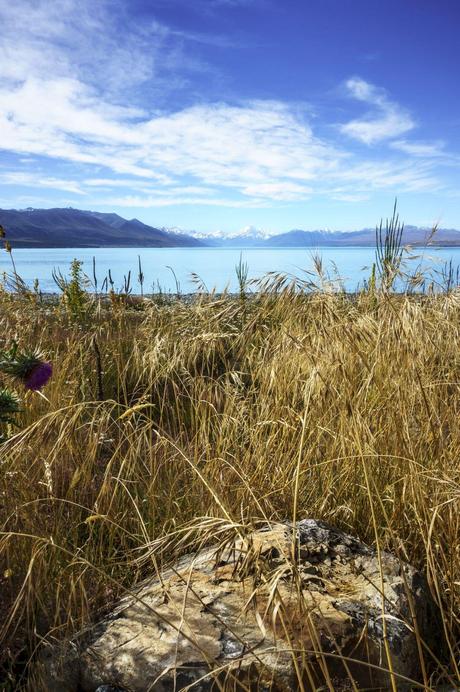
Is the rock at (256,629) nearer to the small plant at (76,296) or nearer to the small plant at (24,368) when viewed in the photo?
the small plant at (24,368)

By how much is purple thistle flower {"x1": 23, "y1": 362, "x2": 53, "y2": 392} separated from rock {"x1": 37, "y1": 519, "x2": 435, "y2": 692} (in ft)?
2.50

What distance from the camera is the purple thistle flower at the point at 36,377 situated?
1.85 m

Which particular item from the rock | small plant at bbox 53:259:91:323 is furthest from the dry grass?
small plant at bbox 53:259:91:323

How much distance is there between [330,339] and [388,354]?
0.45m

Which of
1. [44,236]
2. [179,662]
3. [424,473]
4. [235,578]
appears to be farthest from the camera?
[44,236]

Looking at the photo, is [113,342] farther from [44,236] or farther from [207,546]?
[44,236]

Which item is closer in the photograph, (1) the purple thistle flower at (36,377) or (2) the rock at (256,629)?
(2) the rock at (256,629)

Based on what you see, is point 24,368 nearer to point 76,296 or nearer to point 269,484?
point 269,484

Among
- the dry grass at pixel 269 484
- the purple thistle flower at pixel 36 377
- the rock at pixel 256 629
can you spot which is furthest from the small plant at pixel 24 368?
the rock at pixel 256 629

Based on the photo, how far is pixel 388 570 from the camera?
1.51 metres

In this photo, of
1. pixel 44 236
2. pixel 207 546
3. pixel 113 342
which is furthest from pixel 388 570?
pixel 44 236

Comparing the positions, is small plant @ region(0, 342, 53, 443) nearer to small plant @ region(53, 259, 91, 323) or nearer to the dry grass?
the dry grass

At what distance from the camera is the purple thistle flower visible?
1848mm

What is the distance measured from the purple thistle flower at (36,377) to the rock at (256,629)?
0.76 meters
